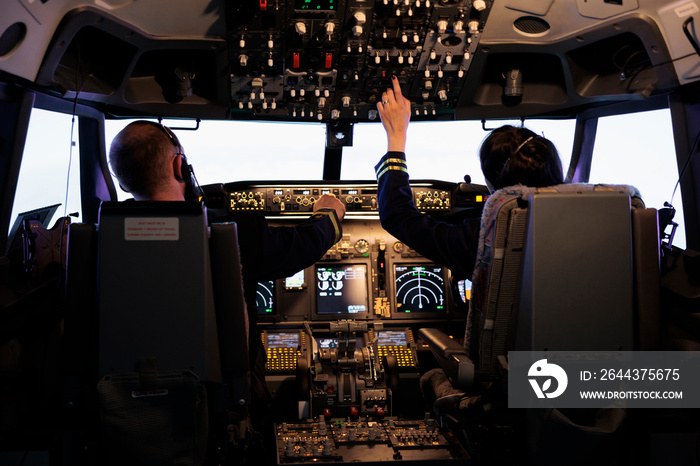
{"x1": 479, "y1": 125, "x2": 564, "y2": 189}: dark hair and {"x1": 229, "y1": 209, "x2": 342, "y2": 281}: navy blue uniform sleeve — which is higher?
{"x1": 479, "y1": 125, "x2": 564, "y2": 189}: dark hair

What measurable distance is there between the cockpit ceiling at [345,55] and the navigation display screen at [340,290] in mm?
847

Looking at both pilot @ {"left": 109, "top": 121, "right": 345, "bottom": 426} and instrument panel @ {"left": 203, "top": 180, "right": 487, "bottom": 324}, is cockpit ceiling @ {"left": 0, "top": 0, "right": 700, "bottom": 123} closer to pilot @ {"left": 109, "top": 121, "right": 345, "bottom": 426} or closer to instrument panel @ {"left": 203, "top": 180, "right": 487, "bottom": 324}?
instrument panel @ {"left": 203, "top": 180, "right": 487, "bottom": 324}

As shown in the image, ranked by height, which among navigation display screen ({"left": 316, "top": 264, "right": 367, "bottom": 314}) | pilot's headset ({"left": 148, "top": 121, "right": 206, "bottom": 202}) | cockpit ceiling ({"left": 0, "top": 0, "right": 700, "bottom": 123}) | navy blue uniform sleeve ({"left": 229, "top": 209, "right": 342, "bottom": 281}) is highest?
cockpit ceiling ({"left": 0, "top": 0, "right": 700, "bottom": 123})

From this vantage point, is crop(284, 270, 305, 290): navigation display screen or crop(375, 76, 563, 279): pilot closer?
crop(375, 76, 563, 279): pilot

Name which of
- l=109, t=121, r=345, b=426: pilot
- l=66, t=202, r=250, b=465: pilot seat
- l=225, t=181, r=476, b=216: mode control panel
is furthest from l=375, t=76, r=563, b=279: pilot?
l=225, t=181, r=476, b=216: mode control panel

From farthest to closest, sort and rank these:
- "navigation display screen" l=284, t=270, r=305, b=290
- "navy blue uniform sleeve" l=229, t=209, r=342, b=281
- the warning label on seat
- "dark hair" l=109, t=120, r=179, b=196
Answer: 1. "navigation display screen" l=284, t=270, r=305, b=290
2. "navy blue uniform sleeve" l=229, t=209, r=342, b=281
3. "dark hair" l=109, t=120, r=179, b=196
4. the warning label on seat

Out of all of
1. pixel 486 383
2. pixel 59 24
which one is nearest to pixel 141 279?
pixel 486 383

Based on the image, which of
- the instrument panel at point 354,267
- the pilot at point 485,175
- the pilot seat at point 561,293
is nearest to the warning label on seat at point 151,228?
the pilot at point 485,175

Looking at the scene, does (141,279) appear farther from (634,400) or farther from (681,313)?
(681,313)

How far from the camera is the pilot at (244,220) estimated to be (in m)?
1.88

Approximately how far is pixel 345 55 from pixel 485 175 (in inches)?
38.2

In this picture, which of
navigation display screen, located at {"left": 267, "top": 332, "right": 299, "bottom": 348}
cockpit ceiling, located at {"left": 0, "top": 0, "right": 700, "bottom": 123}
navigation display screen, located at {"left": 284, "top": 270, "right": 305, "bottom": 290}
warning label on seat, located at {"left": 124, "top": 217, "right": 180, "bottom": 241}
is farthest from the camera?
navigation display screen, located at {"left": 284, "top": 270, "right": 305, "bottom": 290}

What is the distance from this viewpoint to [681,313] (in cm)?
196

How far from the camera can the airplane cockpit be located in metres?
1.71
